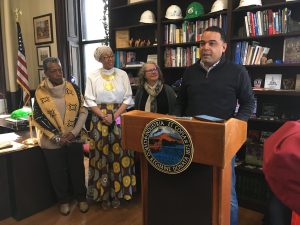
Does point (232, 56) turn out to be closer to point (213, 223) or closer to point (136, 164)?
point (136, 164)

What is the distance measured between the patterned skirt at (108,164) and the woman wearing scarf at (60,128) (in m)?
0.13

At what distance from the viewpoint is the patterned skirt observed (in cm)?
248

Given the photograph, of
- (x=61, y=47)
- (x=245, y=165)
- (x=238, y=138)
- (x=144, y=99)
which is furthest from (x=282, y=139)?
(x=61, y=47)

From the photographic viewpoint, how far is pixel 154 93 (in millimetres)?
2473

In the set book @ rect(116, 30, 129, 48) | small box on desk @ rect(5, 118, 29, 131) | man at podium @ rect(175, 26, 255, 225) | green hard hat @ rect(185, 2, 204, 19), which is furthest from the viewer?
book @ rect(116, 30, 129, 48)

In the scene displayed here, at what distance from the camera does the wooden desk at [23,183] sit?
2.38 m

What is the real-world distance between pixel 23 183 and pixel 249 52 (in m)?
2.40

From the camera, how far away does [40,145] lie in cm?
244

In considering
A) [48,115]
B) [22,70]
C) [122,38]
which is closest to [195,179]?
[48,115]

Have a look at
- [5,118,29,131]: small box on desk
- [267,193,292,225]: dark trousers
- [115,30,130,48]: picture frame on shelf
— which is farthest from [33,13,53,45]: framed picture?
[267,193,292,225]: dark trousers

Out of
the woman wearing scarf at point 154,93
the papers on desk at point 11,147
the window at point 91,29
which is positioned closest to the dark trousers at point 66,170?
the papers on desk at point 11,147

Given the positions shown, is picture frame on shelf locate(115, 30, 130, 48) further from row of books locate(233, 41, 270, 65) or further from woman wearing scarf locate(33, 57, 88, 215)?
row of books locate(233, 41, 270, 65)

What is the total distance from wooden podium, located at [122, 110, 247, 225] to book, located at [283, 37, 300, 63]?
132cm

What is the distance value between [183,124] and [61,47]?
3.84 m
